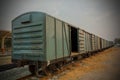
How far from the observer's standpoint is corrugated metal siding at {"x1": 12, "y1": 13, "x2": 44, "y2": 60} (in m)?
6.70

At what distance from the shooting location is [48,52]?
6.70 m

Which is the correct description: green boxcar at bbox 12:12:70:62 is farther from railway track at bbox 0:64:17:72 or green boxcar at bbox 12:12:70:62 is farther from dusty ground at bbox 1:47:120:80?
railway track at bbox 0:64:17:72

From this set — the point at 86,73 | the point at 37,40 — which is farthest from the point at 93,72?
the point at 37,40

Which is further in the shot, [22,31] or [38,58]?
[22,31]

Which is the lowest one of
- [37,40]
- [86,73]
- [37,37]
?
[86,73]

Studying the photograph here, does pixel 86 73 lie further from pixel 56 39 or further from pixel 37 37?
pixel 37 37

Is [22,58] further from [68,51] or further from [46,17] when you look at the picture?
[68,51]

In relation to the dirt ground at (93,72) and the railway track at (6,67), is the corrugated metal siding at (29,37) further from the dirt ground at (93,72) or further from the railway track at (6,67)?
the railway track at (6,67)

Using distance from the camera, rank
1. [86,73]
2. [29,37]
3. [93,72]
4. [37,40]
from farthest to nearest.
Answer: [93,72], [86,73], [29,37], [37,40]

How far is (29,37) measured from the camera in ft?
23.6

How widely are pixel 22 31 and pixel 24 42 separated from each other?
648 millimetres

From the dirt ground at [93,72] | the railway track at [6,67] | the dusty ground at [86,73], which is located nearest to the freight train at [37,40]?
the dusty ground at [86,73]

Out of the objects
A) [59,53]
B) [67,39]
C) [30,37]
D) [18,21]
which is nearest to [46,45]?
[30,37]

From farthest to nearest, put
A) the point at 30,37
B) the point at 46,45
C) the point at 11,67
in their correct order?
the point at 11,67, the point at 30,37, the point at 46,45
